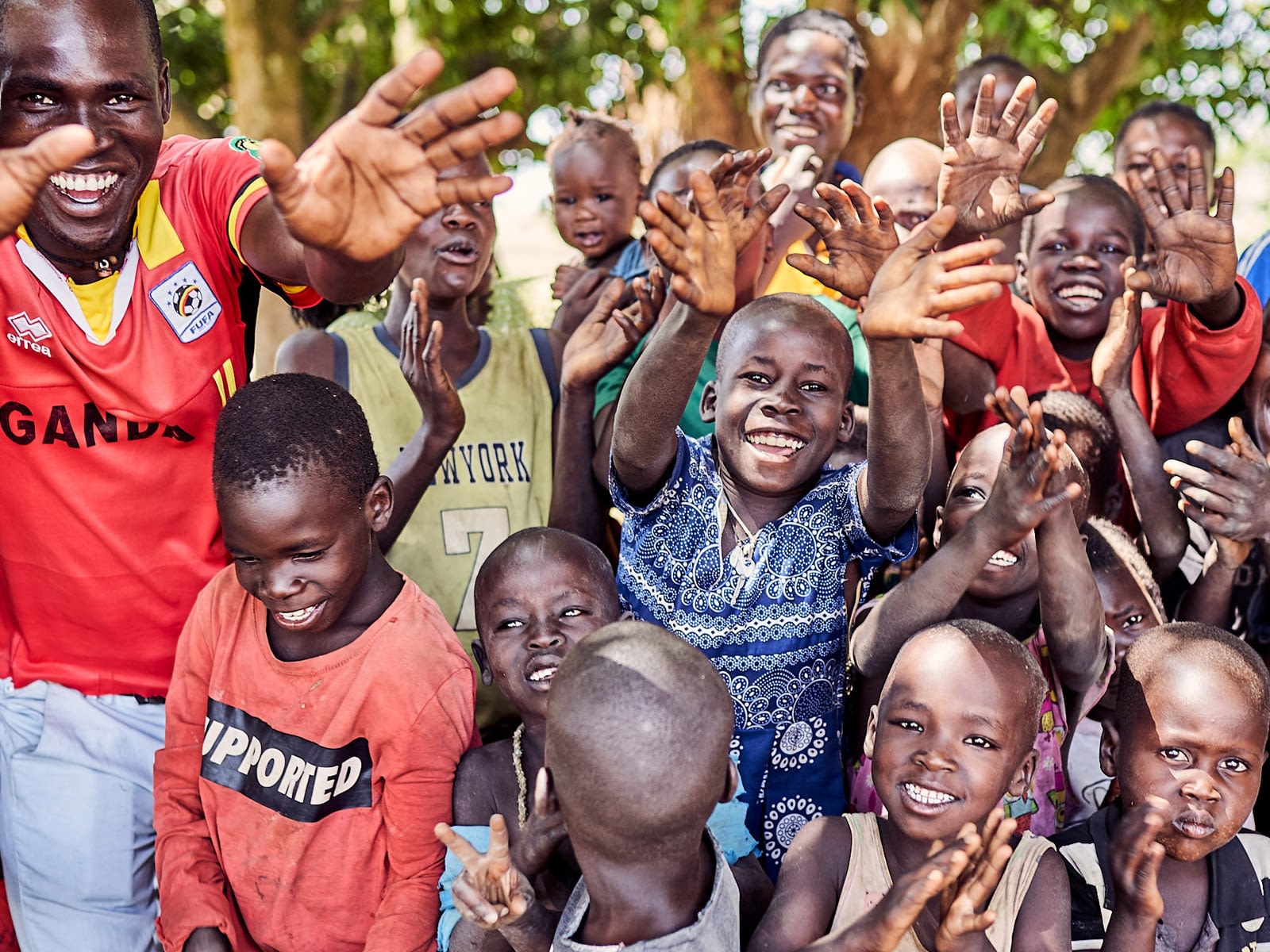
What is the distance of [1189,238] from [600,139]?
184cm

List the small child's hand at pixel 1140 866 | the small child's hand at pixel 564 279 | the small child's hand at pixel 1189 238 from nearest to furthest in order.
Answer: the small child's hand at pixel 1140 866 < the small child's hand at pixel 1189 238 < the small child's hand at pixel 564 279

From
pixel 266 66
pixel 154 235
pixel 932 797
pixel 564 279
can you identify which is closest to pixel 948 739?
pixel 932 797

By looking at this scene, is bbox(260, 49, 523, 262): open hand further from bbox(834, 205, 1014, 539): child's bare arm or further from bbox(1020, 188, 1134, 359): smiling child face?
bbox(1020, 188, 1134, 359): smiling child face

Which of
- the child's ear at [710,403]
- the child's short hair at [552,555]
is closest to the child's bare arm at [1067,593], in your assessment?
the child's ear at [710,403]

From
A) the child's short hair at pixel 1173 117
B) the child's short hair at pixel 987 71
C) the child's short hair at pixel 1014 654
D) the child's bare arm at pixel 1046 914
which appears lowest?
the child's bare arm at pixel 1046 914

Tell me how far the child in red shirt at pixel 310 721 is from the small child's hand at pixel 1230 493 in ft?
5.48

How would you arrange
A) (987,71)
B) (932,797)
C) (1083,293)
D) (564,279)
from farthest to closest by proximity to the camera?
(987,71) → (564,279) → (1083,293) → (932,797)

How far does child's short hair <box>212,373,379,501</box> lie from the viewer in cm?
217

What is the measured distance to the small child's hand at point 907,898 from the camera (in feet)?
5.60

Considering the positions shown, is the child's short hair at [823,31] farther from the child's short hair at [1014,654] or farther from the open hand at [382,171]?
the open hand at [382,171]

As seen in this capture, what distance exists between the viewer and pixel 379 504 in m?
2.33

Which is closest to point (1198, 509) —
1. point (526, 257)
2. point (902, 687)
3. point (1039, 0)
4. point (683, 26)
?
point (902, 687)

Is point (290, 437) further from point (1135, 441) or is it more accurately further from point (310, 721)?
point (1135, 441)

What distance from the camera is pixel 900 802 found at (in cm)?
208
